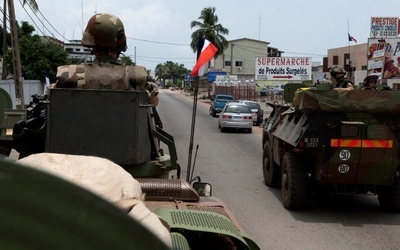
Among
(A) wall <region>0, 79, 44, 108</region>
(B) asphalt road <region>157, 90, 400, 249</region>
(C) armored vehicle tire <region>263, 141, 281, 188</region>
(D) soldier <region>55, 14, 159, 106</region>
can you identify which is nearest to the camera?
(D) soldier <region>55, 14, 159, 106</region>

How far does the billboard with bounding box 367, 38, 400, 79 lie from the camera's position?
104ft

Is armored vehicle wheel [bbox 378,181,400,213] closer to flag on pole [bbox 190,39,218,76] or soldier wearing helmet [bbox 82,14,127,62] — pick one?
flag on pole [bbox 190,39,218,76]

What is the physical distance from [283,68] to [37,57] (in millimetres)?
20683

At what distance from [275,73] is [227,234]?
149ft

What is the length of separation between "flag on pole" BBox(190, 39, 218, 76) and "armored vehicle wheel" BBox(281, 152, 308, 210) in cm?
439

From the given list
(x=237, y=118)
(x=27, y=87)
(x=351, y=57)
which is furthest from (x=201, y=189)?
(x=351, y=57)

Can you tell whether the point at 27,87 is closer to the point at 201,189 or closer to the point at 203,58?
the point at 203,58

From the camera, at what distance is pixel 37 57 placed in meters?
42.5

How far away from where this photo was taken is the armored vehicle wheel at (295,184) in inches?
334

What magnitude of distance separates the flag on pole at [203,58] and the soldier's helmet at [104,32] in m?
0.79

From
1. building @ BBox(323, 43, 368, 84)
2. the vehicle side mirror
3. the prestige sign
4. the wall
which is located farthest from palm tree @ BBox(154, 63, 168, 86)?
the vehicle side mirror

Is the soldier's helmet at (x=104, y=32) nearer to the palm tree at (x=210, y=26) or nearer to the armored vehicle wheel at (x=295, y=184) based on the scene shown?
the armored vehicle wheel at (x=295, y=184)

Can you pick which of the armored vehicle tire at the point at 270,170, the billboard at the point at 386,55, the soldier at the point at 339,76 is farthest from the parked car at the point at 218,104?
the soldier at the point at 339,76

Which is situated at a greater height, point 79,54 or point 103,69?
point 79,54
